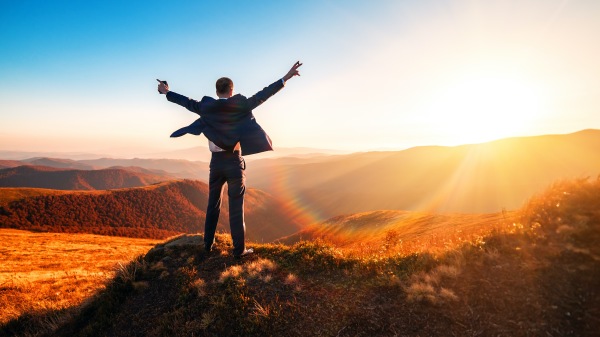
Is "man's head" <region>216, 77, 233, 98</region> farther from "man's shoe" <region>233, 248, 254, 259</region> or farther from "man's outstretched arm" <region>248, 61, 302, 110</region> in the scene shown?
"man's shoe" <region>233, 248, 254, 259</region>

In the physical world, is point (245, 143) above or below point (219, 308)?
above

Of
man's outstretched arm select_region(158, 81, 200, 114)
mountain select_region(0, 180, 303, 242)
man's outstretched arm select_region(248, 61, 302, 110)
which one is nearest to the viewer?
man's outstretched arm select_region(248, 61, 302, 110)

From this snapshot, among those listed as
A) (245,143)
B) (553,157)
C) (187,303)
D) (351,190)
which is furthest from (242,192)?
(351,190)

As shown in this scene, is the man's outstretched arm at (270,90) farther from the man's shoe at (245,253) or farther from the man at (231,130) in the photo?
the man's shoe at (245,253)

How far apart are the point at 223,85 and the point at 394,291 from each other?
17.2 ft

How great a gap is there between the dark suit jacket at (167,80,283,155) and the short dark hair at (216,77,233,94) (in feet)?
0.89

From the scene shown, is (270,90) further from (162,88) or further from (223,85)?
(162,88)

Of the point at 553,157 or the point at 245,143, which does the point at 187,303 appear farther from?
the point at 553,157

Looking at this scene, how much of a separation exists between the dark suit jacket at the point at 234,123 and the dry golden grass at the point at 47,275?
14.6 feet

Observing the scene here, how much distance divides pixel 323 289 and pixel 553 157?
172 m

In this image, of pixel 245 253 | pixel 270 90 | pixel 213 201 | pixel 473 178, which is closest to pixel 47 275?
pixel 213 201

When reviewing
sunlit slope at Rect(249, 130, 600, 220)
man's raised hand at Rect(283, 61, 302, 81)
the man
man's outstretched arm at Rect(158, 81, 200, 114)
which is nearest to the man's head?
the man

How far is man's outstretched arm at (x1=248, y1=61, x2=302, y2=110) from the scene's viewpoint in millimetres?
5281

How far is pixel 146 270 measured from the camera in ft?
21.4
